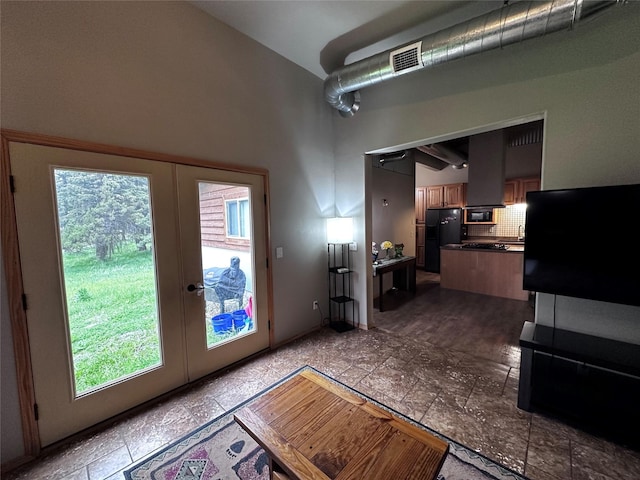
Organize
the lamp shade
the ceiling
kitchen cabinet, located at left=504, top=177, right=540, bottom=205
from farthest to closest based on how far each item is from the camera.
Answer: kitchen cabinet, located at left=504, top=177, right=540, bottom=205 < the lamp shade < the ceiling

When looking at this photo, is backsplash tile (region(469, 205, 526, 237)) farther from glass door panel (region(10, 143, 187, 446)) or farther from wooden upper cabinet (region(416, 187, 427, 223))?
glass door panel (region(10, 143, 187, 446))

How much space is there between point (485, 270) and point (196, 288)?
524 centimetres

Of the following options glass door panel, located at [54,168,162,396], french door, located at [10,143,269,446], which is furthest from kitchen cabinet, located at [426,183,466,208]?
glass door panel, located at [54,168,162,396]

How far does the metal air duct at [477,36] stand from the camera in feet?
6.06

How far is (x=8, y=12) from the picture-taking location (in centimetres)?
160

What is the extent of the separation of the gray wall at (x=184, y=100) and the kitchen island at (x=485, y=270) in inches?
132

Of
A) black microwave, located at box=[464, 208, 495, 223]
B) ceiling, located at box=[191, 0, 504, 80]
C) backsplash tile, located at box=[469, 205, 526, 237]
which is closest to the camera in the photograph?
ceiling, located at box=[191, 0, 504, 80]

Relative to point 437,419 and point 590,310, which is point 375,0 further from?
point 437,419

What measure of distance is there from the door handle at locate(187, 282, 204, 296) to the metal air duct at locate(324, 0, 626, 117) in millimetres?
2654

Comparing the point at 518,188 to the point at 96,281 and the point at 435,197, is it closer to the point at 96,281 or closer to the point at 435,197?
the point at 435,197

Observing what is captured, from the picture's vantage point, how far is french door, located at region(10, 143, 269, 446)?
176 centimetres

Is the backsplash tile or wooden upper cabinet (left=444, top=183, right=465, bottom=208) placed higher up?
wooden upper cabinet (left=444, top=183, right=465, bottom=208)

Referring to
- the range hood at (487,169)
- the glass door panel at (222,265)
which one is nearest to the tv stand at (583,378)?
the glass door panel at (222,265)

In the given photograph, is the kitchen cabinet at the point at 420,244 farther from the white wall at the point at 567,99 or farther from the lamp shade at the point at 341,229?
the white wall at the point at 567,99
